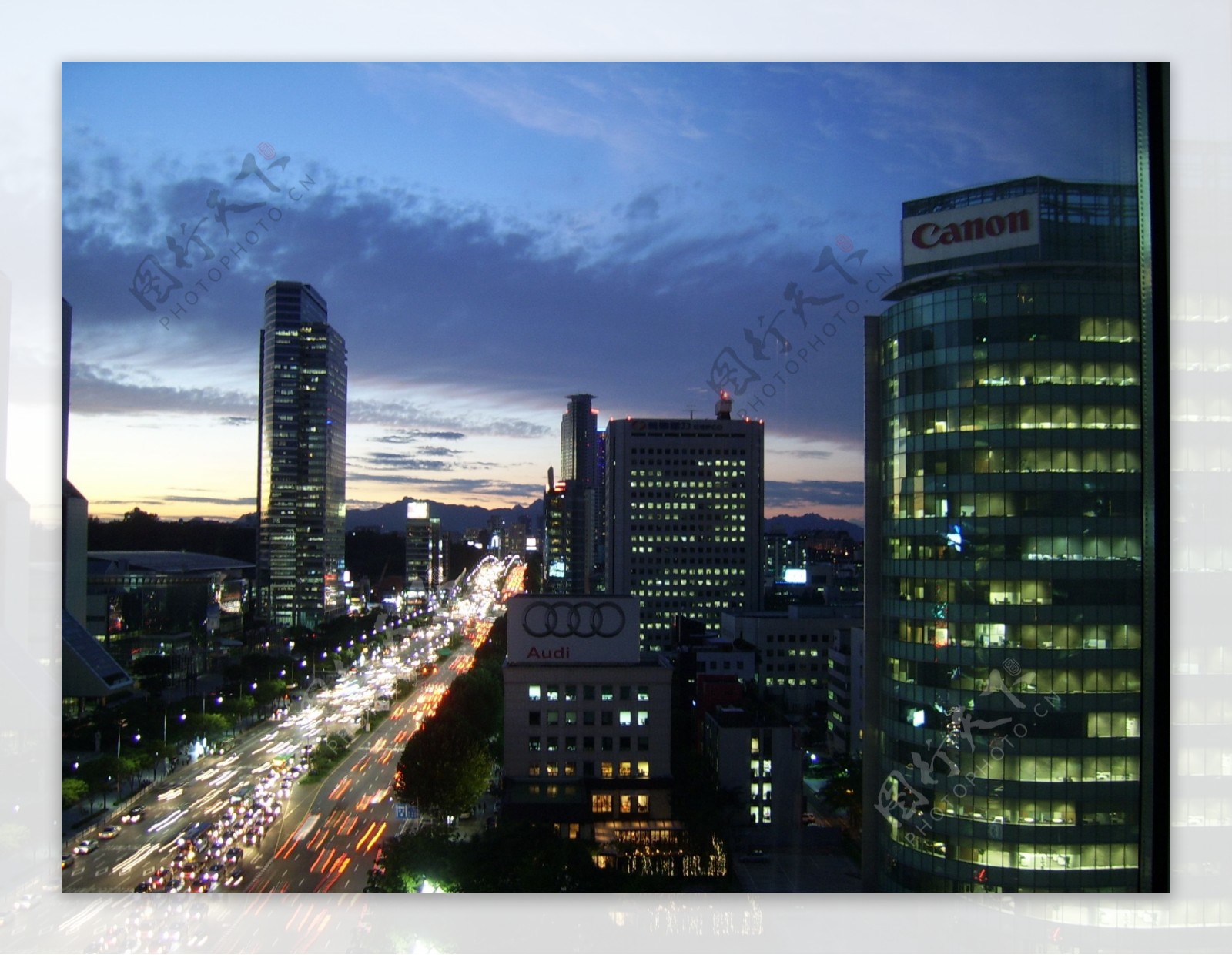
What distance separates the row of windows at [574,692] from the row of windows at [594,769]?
92cm

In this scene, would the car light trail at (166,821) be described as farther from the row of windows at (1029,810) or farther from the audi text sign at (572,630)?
the row of windows at (1029,810)

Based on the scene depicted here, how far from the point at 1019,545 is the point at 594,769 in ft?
23.5

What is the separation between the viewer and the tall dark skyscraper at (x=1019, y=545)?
19.3ft

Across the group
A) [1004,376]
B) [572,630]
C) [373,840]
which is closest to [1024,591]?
[1004,376]

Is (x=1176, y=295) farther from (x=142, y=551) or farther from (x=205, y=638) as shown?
(x=205, y=638)

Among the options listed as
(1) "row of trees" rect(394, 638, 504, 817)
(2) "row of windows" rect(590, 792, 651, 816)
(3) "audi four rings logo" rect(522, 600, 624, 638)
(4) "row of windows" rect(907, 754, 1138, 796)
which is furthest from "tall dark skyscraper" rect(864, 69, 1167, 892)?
(1) "row of trees" rect(394, 638, 504, 817)

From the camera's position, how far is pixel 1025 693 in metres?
6.63

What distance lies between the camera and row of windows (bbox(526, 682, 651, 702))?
1178 cm

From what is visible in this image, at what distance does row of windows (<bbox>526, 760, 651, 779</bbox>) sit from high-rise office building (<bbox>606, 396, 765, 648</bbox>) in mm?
14654

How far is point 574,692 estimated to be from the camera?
11797 millimetres

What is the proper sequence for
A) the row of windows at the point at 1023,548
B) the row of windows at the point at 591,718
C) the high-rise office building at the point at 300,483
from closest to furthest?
the row of windows at the point at 1023,548 < the row of windows at the point at 591,718 < the high-rise office building at the point at 300,483

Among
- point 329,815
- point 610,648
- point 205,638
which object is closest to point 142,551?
point 329,815

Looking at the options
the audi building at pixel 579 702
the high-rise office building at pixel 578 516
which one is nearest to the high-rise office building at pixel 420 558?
the high-rise office building at pixel 578 516
